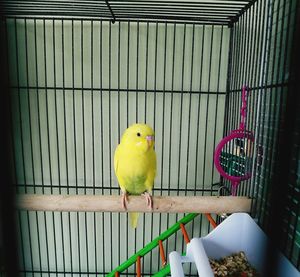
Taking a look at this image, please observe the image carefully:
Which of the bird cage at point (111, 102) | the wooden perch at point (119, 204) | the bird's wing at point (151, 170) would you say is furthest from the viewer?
the bird cage at point (111, 102)

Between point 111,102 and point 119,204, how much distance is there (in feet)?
1.95

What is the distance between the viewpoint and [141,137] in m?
0.80

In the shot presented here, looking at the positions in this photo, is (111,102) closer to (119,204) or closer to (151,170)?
(151,170)

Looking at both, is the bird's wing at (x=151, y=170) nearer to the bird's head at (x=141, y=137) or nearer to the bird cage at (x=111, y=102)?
the bird's head at (x=141, y=137)

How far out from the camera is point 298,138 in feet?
2.08

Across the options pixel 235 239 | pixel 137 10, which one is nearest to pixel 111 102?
pixel 137 10

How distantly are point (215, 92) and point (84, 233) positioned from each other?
97 centimetres

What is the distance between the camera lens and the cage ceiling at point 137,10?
0.97m

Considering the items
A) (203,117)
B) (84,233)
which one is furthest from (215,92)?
(84,233)

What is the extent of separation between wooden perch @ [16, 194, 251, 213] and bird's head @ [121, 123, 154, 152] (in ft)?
0.53

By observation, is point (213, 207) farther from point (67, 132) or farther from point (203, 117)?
point (67, 132)

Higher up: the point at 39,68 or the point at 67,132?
the point at 39,68

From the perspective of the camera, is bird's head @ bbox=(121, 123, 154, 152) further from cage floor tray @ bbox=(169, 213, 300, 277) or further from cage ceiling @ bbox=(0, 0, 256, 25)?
cage ceiling @ bbox=(0, 0, 256, 25)

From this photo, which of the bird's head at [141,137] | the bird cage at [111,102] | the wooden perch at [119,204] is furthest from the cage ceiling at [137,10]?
the wooden perch at [119,204]
